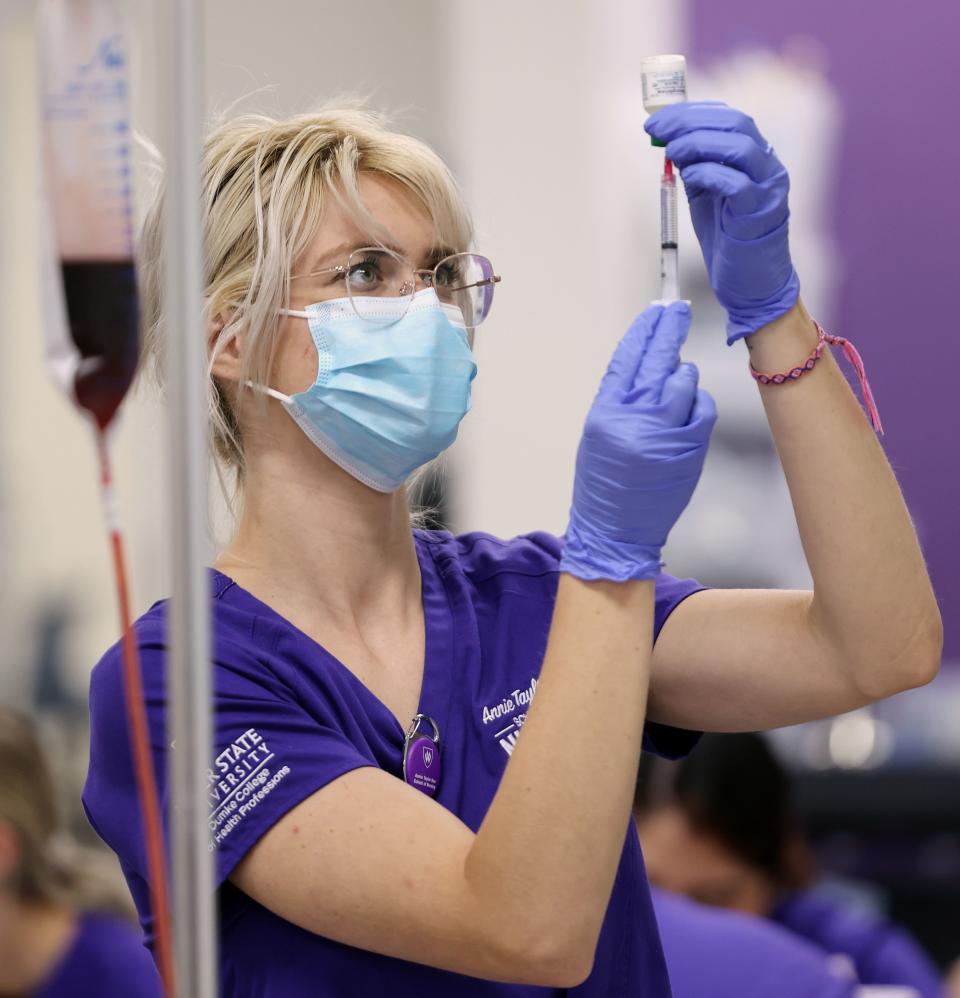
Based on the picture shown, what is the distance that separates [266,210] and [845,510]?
0.56m

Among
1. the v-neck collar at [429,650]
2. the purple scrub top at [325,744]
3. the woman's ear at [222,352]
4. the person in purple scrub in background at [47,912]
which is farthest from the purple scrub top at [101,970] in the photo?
the woman's ear at [222,352]

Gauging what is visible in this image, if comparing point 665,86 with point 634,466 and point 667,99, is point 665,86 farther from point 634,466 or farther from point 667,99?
point 634,466

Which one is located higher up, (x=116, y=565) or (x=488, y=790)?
(x=116, y=565)

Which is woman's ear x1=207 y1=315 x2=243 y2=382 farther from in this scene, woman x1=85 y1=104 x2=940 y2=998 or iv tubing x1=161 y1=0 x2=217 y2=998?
iv tubing x1=161 y1=0 x2=217 y2=998

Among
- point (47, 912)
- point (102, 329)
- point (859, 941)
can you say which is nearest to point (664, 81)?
point (102, 329)

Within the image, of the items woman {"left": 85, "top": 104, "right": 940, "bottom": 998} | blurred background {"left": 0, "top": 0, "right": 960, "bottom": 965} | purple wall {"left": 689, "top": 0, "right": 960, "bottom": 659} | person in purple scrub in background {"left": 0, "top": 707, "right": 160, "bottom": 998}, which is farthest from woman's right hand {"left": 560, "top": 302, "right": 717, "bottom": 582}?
purple wall {"left": 689, "top": 0, "right": 960, "bottom": 659}

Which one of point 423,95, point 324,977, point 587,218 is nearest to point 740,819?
point 324,977

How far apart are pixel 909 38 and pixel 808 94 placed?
266 millimetres

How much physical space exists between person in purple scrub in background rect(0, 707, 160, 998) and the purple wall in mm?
2201

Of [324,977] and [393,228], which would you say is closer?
[324,977]

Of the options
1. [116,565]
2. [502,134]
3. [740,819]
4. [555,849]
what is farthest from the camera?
[502,134]

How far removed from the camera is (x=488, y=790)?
1.26 m

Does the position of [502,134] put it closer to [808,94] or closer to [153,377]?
[808,94]

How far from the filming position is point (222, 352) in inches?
54.1
